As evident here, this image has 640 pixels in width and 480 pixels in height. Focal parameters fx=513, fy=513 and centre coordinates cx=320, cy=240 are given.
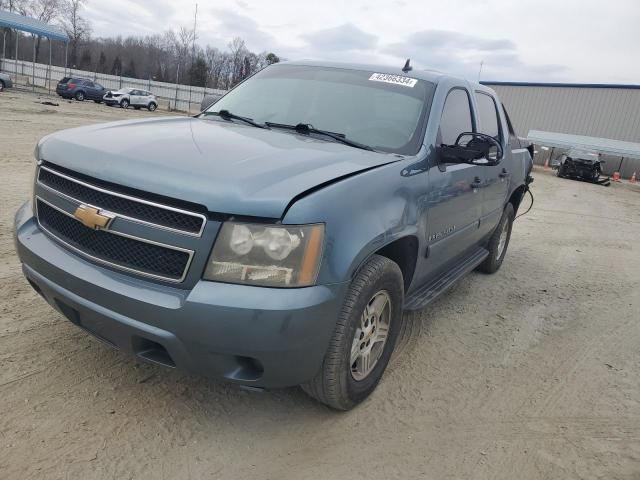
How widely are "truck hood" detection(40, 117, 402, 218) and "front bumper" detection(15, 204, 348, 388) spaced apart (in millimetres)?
384

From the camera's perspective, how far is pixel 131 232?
2.26 meters

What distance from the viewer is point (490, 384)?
3387mm

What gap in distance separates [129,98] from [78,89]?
3106 mm

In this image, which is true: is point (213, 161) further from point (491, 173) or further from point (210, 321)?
point (491, 173)

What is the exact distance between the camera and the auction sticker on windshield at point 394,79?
12.0ft

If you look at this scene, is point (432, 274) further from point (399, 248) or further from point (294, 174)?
point (294, 174)

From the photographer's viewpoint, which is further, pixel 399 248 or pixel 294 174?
pixel 399 248

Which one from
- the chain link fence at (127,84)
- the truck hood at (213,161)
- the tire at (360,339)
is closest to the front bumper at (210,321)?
the tire at (360,339)

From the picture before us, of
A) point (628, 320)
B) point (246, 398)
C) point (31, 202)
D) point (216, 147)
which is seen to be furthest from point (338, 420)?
point (628, 320)

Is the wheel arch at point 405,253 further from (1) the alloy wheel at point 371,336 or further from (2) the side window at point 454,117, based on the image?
(2) the side window at point 454,117

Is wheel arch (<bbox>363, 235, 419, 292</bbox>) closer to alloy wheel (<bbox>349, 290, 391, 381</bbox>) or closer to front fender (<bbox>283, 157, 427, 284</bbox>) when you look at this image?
front fender (<bbox>283, 157, 427, 284</bbox>)

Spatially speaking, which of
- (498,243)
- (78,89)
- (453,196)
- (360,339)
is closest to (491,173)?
(453,196)

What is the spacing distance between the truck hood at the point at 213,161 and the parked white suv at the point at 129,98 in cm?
3189

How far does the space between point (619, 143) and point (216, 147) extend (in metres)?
30.7
